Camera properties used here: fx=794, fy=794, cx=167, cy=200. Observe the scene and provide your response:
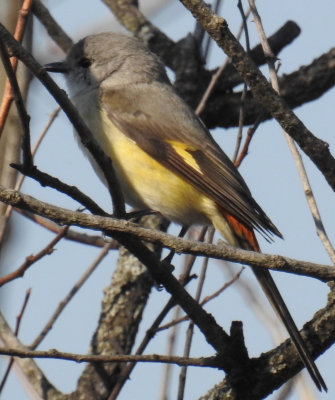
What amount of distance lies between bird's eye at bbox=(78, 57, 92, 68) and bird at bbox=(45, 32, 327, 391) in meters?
0.28

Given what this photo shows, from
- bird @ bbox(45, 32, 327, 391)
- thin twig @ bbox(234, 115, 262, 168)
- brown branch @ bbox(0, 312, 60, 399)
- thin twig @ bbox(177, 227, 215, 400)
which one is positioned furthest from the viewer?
bird @ bbox(45, 32, 327, 391)

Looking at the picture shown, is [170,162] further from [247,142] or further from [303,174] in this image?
[303,174]

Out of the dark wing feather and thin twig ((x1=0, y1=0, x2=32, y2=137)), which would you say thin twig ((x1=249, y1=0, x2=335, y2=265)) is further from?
thin twig ((x1=0, y1=0, x2=32, y2=137))

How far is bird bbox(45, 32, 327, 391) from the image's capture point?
442 cm

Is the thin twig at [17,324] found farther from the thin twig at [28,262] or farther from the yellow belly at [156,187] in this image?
the yellow belly at [156,187]

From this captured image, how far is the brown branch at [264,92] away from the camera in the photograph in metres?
2.99

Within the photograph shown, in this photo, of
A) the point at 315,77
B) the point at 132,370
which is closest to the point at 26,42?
the point at 132,370

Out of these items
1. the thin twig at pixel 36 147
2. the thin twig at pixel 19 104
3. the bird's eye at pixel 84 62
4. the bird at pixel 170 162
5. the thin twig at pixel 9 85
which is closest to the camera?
the thin twig at pixel 19 104

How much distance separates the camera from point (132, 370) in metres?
3.82

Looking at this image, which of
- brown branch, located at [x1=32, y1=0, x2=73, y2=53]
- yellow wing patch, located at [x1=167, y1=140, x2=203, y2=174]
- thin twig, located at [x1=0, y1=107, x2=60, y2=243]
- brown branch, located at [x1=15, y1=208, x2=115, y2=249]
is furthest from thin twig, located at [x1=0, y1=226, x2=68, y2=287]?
brown branch, located at [x1=32, y1=0, x2=73, y2=53]

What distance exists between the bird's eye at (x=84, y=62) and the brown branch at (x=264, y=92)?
280cm

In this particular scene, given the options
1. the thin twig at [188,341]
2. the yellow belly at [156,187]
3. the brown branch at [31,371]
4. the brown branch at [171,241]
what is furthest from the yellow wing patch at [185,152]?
the brown branch at [171,241]

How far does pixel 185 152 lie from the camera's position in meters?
4.79

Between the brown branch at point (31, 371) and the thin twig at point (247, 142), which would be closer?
the brown branch at point (31, 371)
